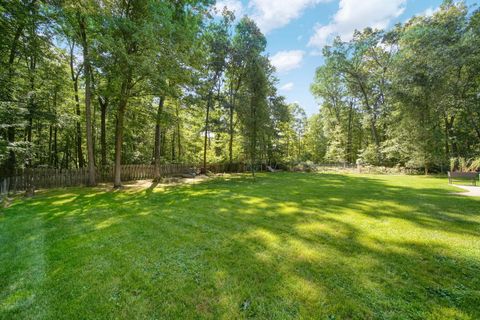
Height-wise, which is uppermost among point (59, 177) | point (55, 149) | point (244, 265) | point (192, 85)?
point (192, 85)

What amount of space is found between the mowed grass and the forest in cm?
586

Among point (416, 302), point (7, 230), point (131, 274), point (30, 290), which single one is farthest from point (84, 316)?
point (7, 230)

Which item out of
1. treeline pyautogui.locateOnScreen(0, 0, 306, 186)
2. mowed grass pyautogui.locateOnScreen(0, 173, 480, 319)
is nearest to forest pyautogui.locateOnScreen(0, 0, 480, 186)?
treeline pyautogui.locateOnScreen(0, 0, 306, 186)

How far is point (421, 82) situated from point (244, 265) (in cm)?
1955

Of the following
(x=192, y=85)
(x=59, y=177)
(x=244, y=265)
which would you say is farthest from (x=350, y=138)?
(x=244, y=265)

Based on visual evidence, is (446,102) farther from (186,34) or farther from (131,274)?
(131,274)

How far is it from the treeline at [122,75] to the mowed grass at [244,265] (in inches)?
225

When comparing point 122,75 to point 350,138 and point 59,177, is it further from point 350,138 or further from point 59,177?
point 350,138

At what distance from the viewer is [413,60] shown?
15.7 metres

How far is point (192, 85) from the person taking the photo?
12867 millimetres

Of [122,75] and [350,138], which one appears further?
[350,138]

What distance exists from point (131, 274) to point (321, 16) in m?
14.7

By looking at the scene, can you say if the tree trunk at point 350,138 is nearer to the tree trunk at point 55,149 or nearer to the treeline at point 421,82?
the treeline at point 421,82

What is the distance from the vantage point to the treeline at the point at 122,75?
26.9ft
